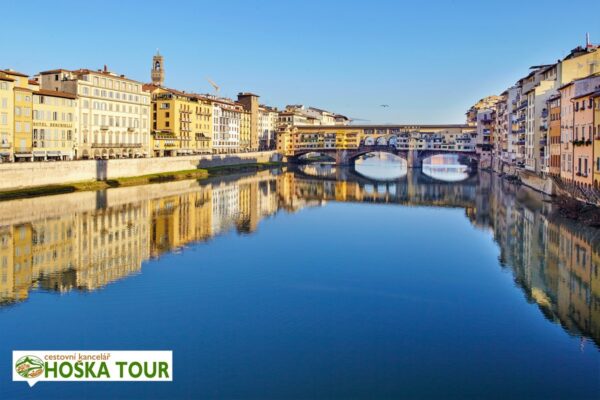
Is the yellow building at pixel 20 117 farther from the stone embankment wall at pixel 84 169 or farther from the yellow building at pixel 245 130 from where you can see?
the yellow building at pixel 245 130

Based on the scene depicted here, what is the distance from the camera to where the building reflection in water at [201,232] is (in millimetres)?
16766

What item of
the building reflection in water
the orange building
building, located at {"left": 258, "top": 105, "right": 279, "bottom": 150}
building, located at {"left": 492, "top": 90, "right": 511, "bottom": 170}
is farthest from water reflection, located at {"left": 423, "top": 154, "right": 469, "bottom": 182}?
the orange building

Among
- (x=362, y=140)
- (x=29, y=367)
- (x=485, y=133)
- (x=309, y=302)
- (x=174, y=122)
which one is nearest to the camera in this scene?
(x=29, y=367)

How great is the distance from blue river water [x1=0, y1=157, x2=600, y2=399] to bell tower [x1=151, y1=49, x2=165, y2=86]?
5929 centimetres

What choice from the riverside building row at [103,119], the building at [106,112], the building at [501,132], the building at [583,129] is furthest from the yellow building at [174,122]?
the building at [583,129]

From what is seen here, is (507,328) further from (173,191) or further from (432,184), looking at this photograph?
(432,184)

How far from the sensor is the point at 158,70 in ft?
290

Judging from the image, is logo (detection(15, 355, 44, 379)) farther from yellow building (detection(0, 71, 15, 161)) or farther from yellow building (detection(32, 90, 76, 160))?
yellow building (detection(32, 90, 76, 160))

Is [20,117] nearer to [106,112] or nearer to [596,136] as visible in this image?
[106,112]

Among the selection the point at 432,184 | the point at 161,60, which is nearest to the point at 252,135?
the point at 161,60

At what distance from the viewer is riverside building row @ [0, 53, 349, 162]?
40.0 meters

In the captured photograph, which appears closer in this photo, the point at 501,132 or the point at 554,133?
the point at 554,133

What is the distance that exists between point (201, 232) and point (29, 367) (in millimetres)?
16584

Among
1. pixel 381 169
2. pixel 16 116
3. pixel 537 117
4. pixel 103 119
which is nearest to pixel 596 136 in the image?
pixel 537 117
